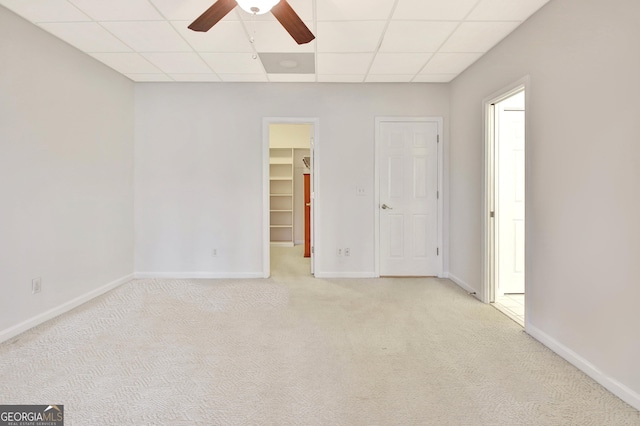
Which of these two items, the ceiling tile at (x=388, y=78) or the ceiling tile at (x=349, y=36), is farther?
the ceiling tile at (x=388, y=78)

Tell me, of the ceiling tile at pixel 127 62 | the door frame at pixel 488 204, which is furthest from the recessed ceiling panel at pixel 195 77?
the door frame at pixel 488 204

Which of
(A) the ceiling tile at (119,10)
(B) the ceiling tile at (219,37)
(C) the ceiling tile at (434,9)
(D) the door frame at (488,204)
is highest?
(B) the ceiling tile at (219,37)

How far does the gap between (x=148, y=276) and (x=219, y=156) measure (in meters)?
1.86

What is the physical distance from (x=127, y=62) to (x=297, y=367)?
362cm

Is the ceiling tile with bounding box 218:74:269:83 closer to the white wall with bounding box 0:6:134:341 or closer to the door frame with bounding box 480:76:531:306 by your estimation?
the white wall with bounding box 0:6:134:341

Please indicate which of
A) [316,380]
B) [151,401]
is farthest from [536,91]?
[151,401]

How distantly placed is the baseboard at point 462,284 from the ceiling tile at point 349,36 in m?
2.81

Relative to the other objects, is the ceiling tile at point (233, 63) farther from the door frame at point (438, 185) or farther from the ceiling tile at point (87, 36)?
the door frame at point (438, 185)

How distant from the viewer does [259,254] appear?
441 cm

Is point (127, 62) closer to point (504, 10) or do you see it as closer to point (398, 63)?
point (398, 63)

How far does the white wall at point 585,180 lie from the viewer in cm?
181

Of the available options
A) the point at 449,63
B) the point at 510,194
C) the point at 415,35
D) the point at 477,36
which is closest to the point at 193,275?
the point at 415,35

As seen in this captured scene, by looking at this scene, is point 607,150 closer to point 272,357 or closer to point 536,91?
point 536,91

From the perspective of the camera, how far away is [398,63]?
3633 mm
